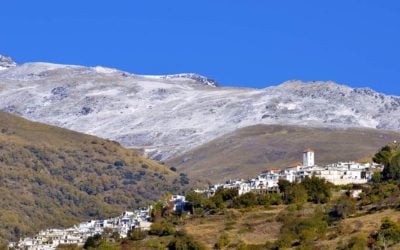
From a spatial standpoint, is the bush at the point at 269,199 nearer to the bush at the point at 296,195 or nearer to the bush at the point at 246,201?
the bush at the point at 246,201

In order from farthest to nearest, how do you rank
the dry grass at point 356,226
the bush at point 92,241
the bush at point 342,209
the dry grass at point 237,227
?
the bush at point 92,241
the dry grass at point 237,227
the bush at point 342,209
the dry grass at point 356,226

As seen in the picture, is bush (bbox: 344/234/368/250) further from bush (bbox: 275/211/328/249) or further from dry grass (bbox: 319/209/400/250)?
bush (bbox: 275/211/328/249)

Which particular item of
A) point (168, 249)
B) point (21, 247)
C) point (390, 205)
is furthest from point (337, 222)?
point (21, 247)

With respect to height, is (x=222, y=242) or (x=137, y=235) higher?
(x=137, y=235)

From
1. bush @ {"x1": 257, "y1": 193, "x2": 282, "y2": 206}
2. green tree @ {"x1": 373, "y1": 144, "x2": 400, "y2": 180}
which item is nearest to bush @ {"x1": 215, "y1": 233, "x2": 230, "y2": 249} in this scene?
bush @ {"x1": 257, "y1": 193, "x2": 282, "y2": 206}

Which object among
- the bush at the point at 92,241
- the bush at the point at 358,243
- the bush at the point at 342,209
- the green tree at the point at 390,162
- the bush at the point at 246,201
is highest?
the green tree at the point at 390,162

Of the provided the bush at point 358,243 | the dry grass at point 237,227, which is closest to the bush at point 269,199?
the dry grass at point 237,227

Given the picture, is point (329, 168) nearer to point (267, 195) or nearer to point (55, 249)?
point (267, 195)

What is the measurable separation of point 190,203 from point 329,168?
52.5 feet

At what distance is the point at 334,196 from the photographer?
120125 millimetres

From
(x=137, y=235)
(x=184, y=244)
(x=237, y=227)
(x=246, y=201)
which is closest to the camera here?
(x=184, y=244)

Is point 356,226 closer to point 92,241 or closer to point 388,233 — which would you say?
point 388,233

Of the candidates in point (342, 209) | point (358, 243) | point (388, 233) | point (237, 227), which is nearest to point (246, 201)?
point (237, 227)

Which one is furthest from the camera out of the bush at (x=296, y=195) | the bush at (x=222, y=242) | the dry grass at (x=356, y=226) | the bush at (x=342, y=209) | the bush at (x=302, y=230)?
the bush at (x=296, y=195)
